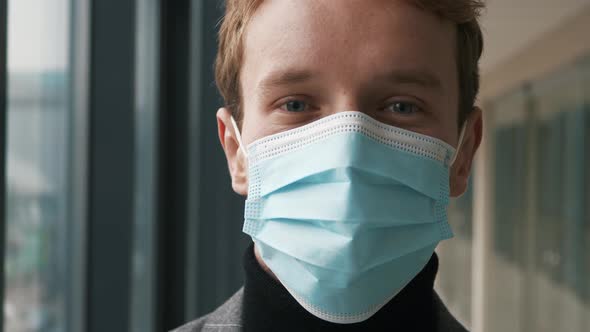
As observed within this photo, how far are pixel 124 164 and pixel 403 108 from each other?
1.22 metres

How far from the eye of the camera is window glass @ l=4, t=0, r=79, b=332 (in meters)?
1.87

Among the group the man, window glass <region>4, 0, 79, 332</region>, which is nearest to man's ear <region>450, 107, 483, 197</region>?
the man

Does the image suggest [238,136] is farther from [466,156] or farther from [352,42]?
[466,156]

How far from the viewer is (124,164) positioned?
2.28 metres

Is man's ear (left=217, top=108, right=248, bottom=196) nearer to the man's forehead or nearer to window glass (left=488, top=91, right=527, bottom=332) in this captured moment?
the man's forehead

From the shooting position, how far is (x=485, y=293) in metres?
9.38

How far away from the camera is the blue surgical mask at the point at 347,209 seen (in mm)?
1238

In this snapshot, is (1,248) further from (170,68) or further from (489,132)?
(489,132)

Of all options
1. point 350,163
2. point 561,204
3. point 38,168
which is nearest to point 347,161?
point 350,163

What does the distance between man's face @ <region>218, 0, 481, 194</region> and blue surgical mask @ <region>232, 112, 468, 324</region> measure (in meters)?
0.04

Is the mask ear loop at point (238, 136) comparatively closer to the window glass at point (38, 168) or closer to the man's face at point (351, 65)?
the man's face at point (351, 65)

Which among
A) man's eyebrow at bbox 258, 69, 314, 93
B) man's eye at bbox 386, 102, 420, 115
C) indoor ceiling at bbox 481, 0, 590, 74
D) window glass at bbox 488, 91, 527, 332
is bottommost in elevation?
window glass at bbox 488, 91, 527, 332

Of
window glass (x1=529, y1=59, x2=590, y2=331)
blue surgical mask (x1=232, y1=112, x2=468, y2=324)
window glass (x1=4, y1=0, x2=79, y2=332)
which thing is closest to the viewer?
blue surgical mask (x1=232, y1=112, x2=468, y2=324)

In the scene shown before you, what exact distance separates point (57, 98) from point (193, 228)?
1234 millimetres
